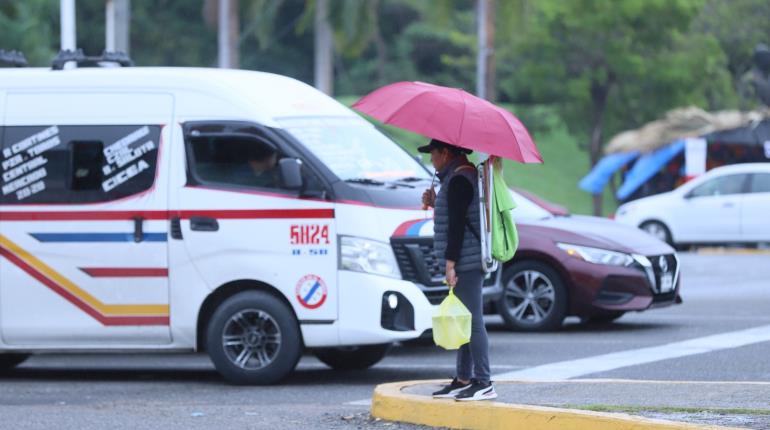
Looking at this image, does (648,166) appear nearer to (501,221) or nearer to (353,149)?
(353,149)

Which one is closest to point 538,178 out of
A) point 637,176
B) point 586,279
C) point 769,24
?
point 769,24

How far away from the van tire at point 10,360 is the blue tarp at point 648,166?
26.3 metres

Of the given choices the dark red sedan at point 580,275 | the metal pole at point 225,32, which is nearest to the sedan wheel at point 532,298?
the dark red sedan at point 580,275

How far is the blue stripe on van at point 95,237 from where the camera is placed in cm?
1090

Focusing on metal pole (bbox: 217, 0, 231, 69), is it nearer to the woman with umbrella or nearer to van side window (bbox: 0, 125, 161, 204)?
van side window (bbox: 0, 125, 161, 204)

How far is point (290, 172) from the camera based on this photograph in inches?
417

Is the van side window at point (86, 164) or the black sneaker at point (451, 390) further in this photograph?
the van side window at point (86, 164)

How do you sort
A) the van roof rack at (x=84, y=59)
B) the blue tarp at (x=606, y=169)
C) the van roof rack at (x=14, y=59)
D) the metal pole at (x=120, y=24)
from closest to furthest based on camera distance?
the van roof rack at (x=84, y=59)
the van roof rack at (x=14, y=59)
the metal pole at (x=120, y=24)
the blue tarp at (x=606, y=169)

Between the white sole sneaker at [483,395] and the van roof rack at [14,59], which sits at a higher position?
the van roof rack at [14,59]

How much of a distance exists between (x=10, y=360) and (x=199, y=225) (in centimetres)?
255

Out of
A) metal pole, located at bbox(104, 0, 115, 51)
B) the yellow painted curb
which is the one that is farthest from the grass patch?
metal pole, located at bbox(104, 0, 115, 51)

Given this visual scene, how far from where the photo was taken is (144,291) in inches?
430

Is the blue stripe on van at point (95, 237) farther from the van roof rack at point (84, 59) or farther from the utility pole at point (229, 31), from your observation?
the utility pole at point (229, 31)

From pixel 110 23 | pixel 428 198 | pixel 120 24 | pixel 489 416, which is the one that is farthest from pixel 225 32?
pixel 489 416
